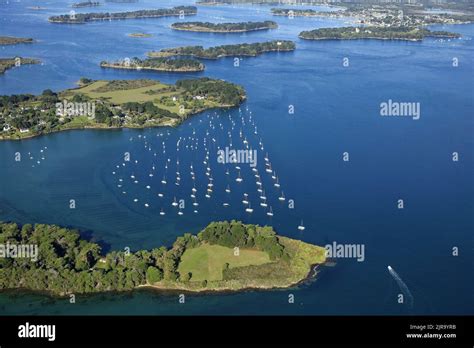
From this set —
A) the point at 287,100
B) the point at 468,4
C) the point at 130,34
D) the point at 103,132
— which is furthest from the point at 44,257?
the point at 468,4

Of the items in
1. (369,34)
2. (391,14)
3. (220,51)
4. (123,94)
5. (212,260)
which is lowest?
(212,260)

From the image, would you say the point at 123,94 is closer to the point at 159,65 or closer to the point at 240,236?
the point at 159,65

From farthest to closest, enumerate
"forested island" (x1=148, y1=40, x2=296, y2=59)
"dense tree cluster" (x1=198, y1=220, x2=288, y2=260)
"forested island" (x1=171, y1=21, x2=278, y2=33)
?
"forested island" (x1=171, y1=21, x2=278, y2=33)
"forested island" (x1=148, y1=40, x2=296, y2=59)
"dense tree cluster" (x1=198, y1=220, x2=288, y2=260)

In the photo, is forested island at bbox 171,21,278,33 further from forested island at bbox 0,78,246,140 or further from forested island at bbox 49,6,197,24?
forested island at bbox 0,78,246,140

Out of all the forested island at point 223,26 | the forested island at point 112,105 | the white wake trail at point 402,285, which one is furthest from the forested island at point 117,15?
the white wake trail at point 402,285

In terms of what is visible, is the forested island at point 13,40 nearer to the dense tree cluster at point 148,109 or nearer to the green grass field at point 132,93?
the green grass field at point 132,93

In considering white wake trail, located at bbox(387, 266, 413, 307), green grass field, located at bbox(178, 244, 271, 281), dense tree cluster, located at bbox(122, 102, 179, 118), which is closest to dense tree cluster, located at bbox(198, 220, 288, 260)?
green grass field, located at bbox(178, 244, 271, 281)

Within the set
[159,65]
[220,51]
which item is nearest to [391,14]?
[220,51]
